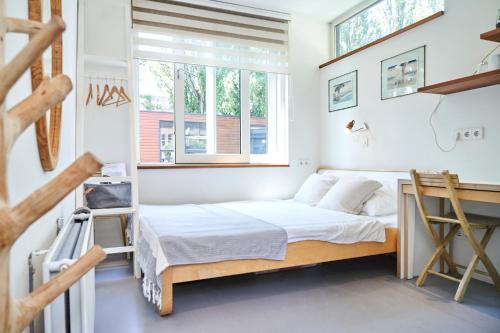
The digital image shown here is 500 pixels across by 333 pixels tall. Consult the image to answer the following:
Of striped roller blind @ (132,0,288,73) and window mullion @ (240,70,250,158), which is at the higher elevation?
striped roller blind @ (132,0,288,73)

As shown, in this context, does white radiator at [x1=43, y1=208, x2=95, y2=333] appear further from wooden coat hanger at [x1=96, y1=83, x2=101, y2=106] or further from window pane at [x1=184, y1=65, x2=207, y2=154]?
window pane at [x1=184, y1=65, x2=207, y2=154]

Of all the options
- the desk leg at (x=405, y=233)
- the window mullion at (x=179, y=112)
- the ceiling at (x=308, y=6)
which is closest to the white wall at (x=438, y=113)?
the desk leg at (x=405, y=233)

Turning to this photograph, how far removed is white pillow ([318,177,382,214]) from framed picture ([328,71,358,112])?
1.13m

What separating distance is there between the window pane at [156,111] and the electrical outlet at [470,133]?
2.72 meters

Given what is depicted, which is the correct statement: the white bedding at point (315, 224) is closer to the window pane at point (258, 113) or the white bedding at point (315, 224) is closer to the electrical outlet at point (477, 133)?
the electrical outlet at point (477, 133)

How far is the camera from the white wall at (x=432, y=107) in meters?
2.48

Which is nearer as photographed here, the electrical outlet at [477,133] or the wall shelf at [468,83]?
the wall shelf at [468,83]

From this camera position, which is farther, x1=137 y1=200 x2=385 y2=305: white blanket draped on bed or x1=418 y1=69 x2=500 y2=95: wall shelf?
x1=418 y1=69 x2=500 y2=95: wall shelf

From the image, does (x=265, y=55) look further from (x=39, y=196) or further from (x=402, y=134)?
(x=39, y=196)

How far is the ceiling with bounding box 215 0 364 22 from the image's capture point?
149 inches

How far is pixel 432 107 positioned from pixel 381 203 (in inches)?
36.5

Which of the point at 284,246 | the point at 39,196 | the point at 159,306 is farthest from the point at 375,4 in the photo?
the point at 39,196

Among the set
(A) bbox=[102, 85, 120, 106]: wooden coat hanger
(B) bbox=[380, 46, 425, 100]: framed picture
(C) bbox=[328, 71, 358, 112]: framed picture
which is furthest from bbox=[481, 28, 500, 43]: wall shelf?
(A) bbox=[102, 85, 120, 106]: wooden coat hanger

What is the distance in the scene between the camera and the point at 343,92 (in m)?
3.93
